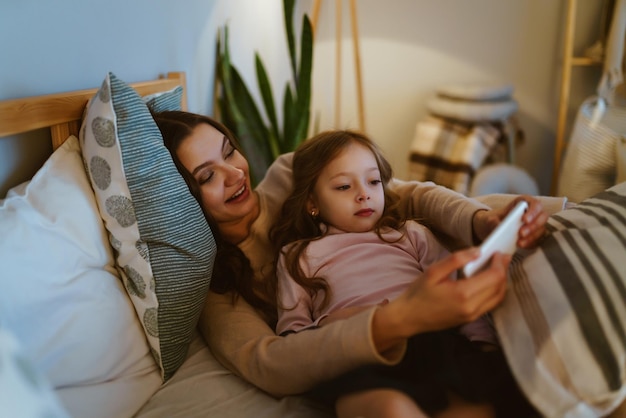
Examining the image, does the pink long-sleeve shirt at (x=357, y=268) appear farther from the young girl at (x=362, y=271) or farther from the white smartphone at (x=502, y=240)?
the white smartphone at (x=502, y=240)

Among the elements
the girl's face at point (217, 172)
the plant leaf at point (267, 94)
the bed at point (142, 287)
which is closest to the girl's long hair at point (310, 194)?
the girl's face at point (217, 172)

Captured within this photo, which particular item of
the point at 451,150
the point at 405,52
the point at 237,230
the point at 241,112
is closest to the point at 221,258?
the point at 237,230

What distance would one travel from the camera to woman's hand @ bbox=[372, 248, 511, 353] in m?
0.76

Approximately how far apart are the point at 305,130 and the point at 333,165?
3.32ft

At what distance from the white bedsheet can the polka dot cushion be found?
54 millimetres

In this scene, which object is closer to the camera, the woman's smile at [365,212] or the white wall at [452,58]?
the woman's smile at [365,212]

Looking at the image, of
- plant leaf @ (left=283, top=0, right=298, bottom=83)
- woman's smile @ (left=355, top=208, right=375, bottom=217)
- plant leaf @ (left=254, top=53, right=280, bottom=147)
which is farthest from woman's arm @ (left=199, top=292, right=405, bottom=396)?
plant leaf @ (left=283, top=0, right=298, bottom=83)

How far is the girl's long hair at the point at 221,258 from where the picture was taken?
1183 mm

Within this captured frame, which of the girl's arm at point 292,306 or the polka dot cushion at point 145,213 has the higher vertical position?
the polka dot cushion at point 145,213

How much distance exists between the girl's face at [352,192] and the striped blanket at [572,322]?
0.39 meters

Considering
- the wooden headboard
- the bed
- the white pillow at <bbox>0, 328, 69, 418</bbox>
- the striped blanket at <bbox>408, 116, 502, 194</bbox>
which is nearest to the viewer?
the white pillow at <bbox>0, 328, 69, 418</bbox>

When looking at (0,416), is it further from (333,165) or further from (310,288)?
(333,165)

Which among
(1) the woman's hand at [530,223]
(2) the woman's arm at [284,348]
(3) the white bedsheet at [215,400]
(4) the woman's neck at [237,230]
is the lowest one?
(3) the white bedsheet at [215,400]

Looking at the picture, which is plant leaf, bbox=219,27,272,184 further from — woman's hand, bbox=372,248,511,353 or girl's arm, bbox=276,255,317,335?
woman's hand, bbox=372,248,511,353
